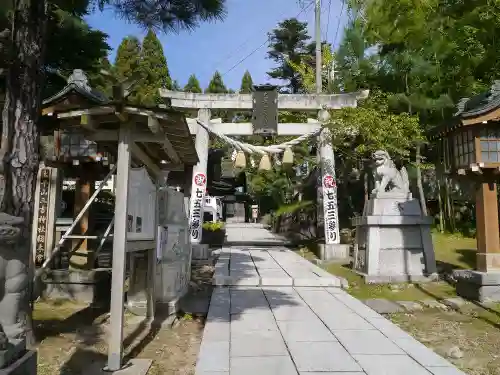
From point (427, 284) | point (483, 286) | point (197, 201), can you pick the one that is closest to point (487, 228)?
point (483, 286)

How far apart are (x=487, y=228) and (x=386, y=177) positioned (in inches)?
111

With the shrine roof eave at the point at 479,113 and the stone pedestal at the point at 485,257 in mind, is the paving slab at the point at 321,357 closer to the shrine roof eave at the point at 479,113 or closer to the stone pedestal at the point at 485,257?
the stone pedestal at the point at 485,257

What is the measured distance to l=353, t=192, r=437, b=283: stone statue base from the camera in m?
10.1

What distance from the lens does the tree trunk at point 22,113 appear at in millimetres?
4012

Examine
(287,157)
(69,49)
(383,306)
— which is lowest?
(383,306)

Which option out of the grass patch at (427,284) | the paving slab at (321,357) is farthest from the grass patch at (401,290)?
the paving slab at (321,357)

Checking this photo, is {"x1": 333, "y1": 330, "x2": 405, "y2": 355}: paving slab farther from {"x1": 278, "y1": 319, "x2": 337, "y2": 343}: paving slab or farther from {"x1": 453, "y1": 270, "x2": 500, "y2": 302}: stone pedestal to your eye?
{"x1": 453, "y1": 270, "x2": 500, "y2": 302}: stone pedestal

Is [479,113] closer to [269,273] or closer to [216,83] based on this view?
[269,273]

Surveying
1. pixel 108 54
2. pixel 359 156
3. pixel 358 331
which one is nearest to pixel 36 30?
pixel 358 331

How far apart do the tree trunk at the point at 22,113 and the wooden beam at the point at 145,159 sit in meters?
1.02

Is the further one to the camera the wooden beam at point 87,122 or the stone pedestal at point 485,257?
the stone pedestal at point 485,257

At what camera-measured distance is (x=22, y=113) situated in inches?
161

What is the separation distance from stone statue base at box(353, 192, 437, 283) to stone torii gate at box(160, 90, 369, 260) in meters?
4.01

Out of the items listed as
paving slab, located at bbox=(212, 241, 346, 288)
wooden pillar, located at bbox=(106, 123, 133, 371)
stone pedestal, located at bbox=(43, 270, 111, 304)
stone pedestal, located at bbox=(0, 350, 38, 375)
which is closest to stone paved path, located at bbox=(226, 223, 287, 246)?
paving slab, located at bbox=(212, 241, 346, 288)
